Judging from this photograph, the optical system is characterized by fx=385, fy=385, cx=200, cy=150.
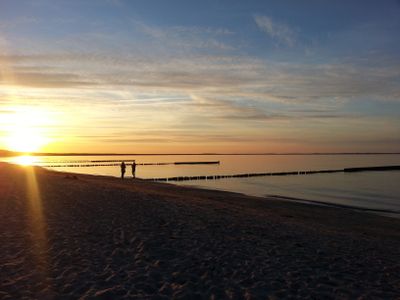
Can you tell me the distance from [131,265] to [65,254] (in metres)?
1.97

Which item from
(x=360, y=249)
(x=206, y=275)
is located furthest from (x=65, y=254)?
(x=360, y=249)

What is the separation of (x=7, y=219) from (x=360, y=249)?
1246 cm

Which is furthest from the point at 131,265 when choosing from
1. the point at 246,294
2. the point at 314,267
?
the point at 314,267

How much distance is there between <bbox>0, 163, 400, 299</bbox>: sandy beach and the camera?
782cm

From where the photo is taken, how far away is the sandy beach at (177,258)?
25.7 feet

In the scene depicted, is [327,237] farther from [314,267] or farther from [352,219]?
[352,219]

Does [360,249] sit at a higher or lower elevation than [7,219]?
lower

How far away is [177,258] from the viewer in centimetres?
984

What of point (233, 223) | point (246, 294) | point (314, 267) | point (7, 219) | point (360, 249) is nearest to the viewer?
point (246, 294)

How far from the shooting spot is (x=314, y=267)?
9812mm

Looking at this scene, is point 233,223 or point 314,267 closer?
point 314,267

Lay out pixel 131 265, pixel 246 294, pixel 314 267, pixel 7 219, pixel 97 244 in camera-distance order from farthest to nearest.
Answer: pixel 7 219, pixel 97 244, pixel 314 267, pixel 131 265, pixel 246 294

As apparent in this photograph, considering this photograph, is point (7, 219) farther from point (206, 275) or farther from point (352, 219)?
point (352, 219)

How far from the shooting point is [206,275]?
8.69 m
